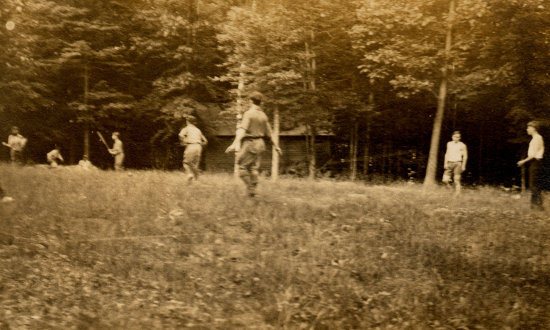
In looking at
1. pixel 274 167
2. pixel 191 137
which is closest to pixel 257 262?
pixel 191 137

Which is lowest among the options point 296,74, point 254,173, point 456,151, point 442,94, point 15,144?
point 254,173

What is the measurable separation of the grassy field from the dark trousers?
42 centimetres

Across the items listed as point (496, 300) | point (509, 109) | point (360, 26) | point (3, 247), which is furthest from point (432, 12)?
point (3, 247)

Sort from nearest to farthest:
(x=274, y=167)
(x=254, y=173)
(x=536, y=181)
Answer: (x=254, y=173), (x=536, y=181), (x=274, y=167)

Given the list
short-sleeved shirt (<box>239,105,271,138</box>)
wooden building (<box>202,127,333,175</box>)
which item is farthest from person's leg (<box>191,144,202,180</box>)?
wooden building (<box>202,127,333,175</box>)

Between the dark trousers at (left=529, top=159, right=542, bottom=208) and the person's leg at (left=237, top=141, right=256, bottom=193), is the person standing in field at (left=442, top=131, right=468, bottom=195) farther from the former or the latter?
the person's leg at (left=237, top=141, right=256, bottom=193)

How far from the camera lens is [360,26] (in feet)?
62.6

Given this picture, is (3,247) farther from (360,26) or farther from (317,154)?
(317,154)

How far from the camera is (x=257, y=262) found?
8477 millimetres

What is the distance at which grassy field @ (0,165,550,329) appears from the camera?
6758 mm

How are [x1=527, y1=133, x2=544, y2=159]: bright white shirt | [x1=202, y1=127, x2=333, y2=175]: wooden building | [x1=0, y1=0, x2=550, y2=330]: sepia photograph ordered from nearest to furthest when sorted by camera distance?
[x1=0, y1=0, x2=550, y2=330]: sepia photograph < [x1=527, y1=133, x2=544, y2=159]: bright white shirt < [x1=202, y1=127, x2=333, y2=175]: wooden building

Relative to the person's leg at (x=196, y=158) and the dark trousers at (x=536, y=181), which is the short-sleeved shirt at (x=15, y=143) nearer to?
the person's leg at (x=196, y=158)

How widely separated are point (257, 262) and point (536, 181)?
Answer: 730cm

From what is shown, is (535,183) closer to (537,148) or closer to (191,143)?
(537,148)
